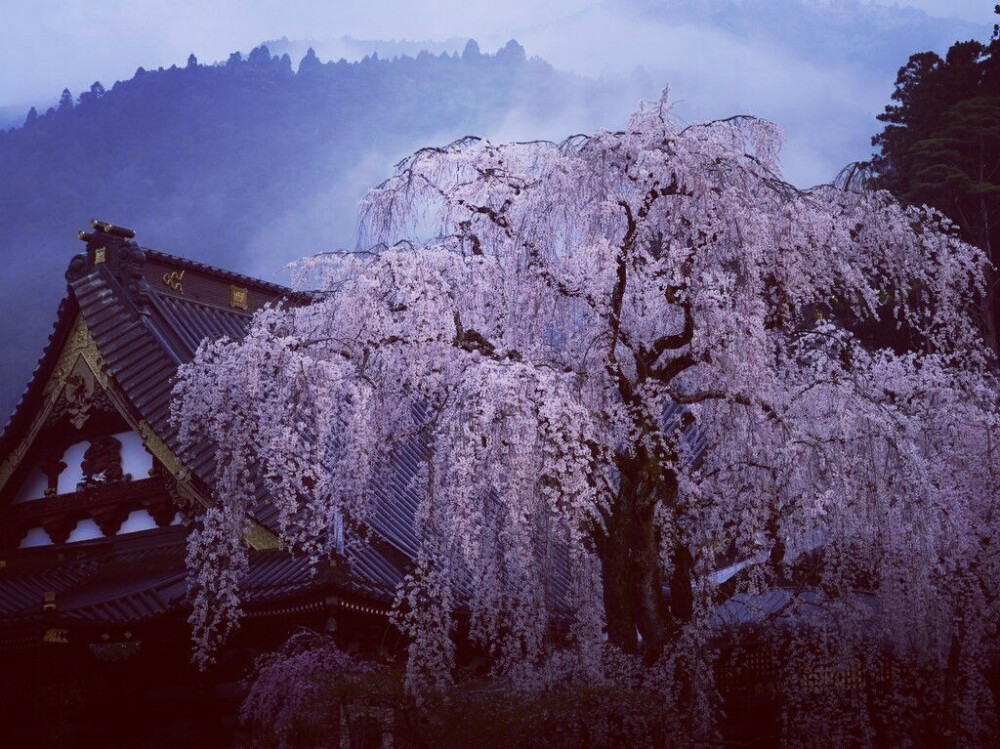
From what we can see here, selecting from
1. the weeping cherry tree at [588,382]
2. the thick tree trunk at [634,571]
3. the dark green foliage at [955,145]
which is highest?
the dark green foliage at [955,145]

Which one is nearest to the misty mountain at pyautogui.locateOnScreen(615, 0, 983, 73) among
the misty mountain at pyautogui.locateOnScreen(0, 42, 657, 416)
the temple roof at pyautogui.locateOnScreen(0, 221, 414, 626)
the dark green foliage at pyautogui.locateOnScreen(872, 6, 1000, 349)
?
the misty mountain at pyautogui.locateOnScreen(0, 42, 657, 416)

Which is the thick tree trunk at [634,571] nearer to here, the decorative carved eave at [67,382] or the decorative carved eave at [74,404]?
the decorative carved eave at [74,404]

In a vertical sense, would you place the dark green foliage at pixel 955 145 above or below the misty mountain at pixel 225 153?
below

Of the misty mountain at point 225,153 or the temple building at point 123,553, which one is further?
the misty mountain at point 225,153

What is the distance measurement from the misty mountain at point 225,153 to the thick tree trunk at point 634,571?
2492 centimetres

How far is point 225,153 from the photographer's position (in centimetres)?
5631

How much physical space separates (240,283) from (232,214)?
34.7 metres

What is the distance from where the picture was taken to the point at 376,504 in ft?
46.5

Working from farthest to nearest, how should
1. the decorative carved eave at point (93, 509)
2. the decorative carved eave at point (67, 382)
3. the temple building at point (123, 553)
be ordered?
the decorative carved eave at point (67, 382) → the decorative carved eave at point (93, 509) → the temple building at point (123, 553)

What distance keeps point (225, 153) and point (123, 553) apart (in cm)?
4492

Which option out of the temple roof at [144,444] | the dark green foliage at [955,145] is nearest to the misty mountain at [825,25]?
the dark green foliage at [955,145]

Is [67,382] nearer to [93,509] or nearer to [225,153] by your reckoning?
[93,509]

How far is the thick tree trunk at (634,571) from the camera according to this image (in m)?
9.98

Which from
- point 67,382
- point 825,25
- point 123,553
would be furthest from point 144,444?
point 825,25
